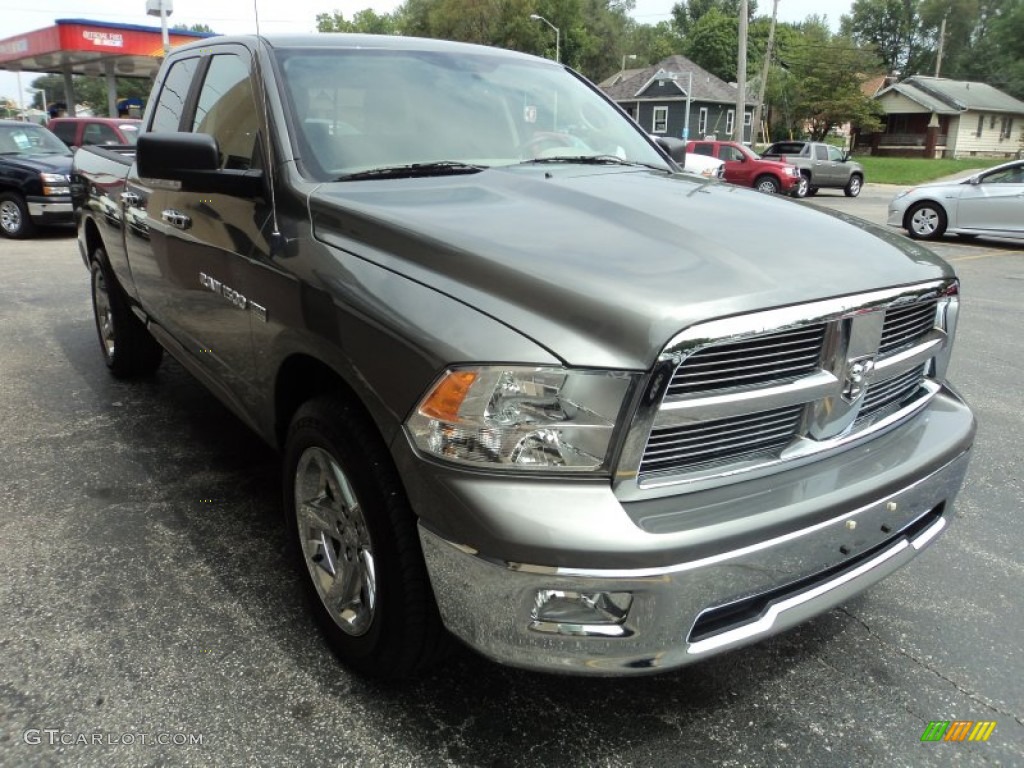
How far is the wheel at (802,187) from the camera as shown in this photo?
24.2m

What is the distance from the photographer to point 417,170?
2.85m

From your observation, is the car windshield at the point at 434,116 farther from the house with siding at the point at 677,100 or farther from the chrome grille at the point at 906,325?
the house with siding at the point at 677,100

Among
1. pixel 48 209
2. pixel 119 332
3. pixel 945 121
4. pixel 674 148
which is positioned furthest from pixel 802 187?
pixel 945 121

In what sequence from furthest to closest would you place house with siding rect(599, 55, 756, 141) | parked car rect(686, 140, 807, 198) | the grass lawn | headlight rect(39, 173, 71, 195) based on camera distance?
house with siding rect(599, 55, 756, 141) → the grass lawn → parked car rect(686, 140, 807, 198) → headlight rect(39, 173, 71, 195)

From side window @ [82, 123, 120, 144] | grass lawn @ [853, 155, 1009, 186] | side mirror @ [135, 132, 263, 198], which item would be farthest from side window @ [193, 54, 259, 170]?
grass lawn @ [853, 155, 1009, 186]

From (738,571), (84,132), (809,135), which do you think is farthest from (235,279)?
(809,135)

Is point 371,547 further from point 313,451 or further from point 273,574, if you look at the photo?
point 273,574

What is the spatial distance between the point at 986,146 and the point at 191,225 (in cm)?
6851

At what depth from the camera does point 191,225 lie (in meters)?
3.31

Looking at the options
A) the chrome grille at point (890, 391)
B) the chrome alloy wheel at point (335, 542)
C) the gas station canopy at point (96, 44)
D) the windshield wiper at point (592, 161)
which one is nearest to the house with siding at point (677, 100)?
the gas station canopy at point (96, 44)

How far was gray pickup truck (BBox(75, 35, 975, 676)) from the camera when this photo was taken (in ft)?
5.96

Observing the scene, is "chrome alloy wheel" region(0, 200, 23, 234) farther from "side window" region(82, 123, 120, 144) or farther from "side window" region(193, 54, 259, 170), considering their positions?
"side window" region(193, 54, 259, 170)

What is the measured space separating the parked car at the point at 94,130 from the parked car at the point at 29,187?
1.18 meters

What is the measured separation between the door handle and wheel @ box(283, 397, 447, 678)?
51.5 inches
